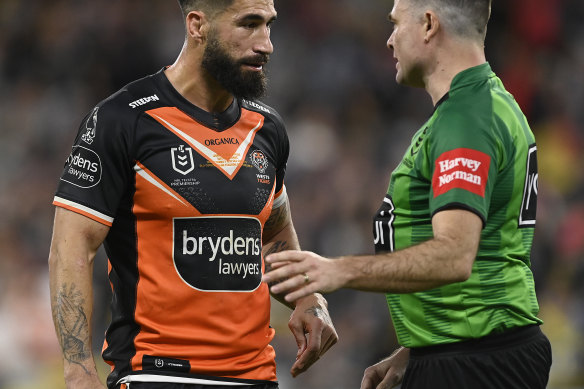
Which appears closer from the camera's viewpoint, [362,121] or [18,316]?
[18,316]

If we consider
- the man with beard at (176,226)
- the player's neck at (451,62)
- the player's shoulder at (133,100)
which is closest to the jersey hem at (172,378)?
the man with beard at (176,226)

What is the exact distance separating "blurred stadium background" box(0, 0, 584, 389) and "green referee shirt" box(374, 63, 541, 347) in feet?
16.3

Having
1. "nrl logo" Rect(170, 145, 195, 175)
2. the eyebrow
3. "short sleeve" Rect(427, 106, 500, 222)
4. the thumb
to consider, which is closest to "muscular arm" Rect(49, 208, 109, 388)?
"nrl logo" Rect(170, 145, 195, 175)

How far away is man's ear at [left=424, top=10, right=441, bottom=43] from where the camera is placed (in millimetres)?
3652

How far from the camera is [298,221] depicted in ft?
33.2

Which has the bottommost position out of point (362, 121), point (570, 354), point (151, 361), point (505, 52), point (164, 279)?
point (570, 354)

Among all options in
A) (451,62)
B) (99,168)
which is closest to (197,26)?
(99,168)

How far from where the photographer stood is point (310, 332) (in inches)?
172

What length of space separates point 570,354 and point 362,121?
4021 millimetres

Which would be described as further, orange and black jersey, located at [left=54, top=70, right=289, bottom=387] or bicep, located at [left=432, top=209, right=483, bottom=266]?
orange and black jersey, located at [left=54, top=70, right=289, bottom=387]

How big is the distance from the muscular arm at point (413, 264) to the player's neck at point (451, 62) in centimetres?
63

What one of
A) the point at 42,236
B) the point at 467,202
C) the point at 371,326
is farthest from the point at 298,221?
the point at 467,202

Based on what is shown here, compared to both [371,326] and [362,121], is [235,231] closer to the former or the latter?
[371,326]

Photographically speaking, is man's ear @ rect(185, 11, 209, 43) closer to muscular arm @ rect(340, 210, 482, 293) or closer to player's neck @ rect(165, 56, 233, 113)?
player's neck @ rect(165, 56, 233, 113)
